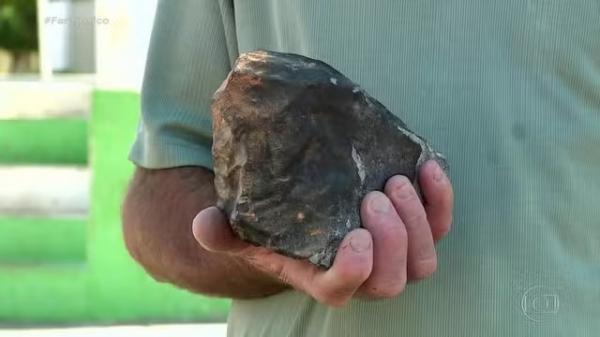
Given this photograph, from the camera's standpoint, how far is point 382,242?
3.32ft

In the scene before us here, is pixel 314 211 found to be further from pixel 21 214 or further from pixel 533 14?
pixel 21 214

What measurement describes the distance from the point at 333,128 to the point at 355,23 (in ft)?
0.83

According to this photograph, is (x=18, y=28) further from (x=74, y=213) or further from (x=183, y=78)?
(x=183, y=78)

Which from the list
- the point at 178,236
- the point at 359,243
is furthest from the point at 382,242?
the point at 178,236

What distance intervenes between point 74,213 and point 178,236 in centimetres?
472

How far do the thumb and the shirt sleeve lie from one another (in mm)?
396

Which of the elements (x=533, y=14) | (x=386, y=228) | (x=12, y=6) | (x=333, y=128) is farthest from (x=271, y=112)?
(x=12, y=6)

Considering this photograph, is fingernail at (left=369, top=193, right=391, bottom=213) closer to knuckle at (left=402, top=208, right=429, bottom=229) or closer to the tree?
knuckle at (left=402, top=208, right=429, bottom=229)

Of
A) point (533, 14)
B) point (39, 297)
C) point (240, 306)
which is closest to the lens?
point (533, 14)

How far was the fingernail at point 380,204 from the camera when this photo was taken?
1.03m

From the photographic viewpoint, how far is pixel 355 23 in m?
1.30

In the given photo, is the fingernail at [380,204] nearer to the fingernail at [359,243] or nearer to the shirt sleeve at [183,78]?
the fingernail at [359,243]

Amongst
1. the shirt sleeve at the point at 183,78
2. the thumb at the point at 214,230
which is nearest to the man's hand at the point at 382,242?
the thumb at the point at 214,230

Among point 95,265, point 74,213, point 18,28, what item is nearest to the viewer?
point 95,265
